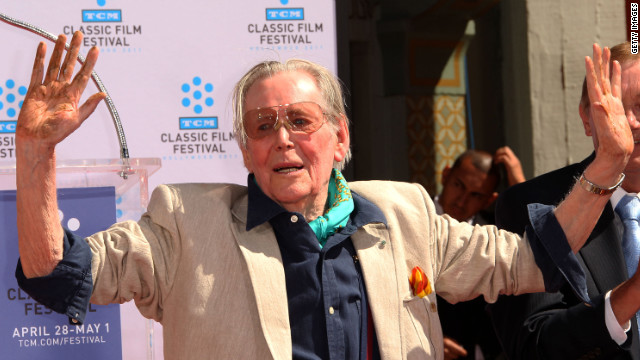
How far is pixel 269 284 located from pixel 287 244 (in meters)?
0.15

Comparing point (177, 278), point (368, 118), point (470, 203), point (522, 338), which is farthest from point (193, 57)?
point (368, 118)

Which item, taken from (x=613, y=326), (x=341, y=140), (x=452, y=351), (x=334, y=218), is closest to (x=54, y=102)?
(x=334, y=218)

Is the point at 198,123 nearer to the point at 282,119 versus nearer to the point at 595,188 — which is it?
the point at 282,119

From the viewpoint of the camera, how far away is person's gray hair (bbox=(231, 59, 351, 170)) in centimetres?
233

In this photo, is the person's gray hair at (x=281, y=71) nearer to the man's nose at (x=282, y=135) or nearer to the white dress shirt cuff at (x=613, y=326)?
the man's nose at (x=282, y=135)

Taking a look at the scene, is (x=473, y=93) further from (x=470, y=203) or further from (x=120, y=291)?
(x=120, y=291)

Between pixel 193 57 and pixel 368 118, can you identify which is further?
pixel 368 118

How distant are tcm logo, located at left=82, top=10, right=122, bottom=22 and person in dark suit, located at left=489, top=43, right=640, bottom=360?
154cm

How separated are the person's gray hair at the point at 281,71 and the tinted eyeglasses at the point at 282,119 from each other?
0.16ft

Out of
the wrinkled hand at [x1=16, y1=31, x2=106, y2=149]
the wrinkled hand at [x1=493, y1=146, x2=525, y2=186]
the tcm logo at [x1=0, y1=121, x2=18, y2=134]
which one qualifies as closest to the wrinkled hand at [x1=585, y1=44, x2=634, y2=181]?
the wrinkled hand at [x1=16, y1=31, x2=106, y2=149]

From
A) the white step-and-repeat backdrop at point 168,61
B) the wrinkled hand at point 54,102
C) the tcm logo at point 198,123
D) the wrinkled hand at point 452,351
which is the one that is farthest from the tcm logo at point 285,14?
the wrinkled hand at point 452,351

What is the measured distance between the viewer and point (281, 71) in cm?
232

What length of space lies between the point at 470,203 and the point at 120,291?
116 inches

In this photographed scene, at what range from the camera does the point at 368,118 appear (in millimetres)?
8266
